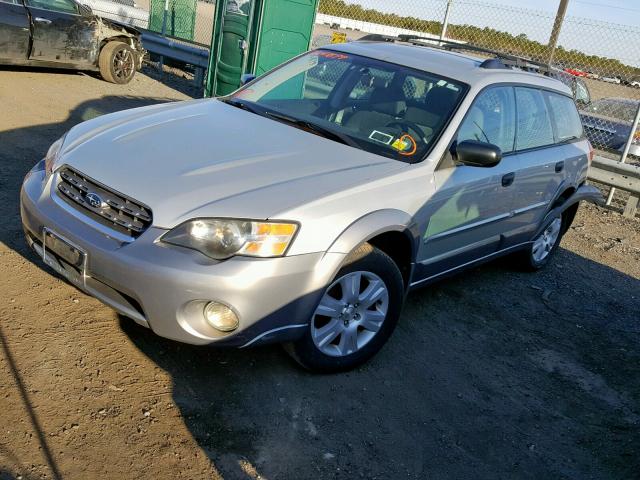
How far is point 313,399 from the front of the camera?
3430 mm

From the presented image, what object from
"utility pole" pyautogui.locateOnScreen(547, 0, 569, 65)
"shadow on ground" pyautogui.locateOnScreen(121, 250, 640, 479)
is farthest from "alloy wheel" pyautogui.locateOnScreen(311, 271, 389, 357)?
"utility pole" pyautogui.locateOnScreen(547, 0, 569, 65)

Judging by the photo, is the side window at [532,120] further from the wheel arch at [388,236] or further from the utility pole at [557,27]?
the utility pole at [557,27]

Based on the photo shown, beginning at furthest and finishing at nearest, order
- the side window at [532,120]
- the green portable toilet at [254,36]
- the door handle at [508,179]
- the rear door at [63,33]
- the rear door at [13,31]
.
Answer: the green portable toilet at [254,36] → the rear door at [63,33] → the rear door at [13,31] → the side window at [532,120] → the door handle at [508,179]

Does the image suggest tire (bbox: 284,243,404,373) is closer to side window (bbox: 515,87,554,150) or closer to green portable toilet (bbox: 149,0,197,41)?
side window (bbox: 515,87,554,150)

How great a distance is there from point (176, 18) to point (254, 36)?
18.9ft

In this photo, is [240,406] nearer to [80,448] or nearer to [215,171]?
[80,448]

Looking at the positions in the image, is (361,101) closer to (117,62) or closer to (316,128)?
(316,128)

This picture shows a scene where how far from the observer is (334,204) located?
129 inches

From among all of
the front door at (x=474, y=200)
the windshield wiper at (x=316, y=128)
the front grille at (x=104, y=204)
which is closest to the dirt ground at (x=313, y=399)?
the front door at (x=474, y=200)

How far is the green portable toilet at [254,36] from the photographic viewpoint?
9.97 m

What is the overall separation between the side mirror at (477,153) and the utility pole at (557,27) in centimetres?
607

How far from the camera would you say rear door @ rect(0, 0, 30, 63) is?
29.8 feet

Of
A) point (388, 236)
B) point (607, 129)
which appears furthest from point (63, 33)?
point (607, 129)

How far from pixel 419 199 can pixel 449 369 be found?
3.58 feet
